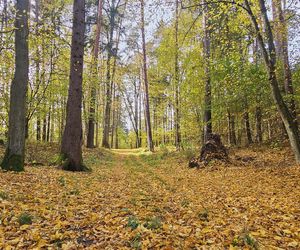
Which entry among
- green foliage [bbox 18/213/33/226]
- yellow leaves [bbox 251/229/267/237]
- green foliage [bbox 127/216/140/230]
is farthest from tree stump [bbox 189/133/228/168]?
green foliage [bbox 18/213/33/226]

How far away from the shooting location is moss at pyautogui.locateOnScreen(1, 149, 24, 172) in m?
7.29

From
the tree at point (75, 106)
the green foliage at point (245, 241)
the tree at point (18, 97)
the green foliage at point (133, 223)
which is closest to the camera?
the green foliage at point (245, 241)

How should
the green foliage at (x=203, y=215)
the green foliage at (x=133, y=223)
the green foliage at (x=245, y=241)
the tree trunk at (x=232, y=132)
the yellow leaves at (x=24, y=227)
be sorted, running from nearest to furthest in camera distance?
the green foliage at (x=245, y=241)
the yellow leaves at (x=24, y=227)
the green foliage at (x=133, y=223)
the green foliage at (x=203, y=215)
the tree trunk at (x=232, y=132)

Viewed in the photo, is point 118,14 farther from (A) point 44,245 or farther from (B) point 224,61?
(A) point 44,245

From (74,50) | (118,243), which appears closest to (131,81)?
(74,50)

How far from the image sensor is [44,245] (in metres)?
3.17

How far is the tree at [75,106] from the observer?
9055 mm

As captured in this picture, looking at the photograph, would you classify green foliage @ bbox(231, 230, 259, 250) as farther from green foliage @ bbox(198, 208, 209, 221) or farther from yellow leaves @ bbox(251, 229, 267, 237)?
green foliage @ bbox(198, 208, 209, 221)

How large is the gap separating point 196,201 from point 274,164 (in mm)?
5186

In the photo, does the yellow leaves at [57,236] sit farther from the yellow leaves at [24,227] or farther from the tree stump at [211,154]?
the tree stump at [211,154]

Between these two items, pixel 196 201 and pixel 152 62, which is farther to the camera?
pixel 152 62

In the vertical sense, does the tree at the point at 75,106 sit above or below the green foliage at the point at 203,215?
above

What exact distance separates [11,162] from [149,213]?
15.1 feet

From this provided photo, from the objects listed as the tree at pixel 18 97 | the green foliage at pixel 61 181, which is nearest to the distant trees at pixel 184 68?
the tree at pixel 18 97
